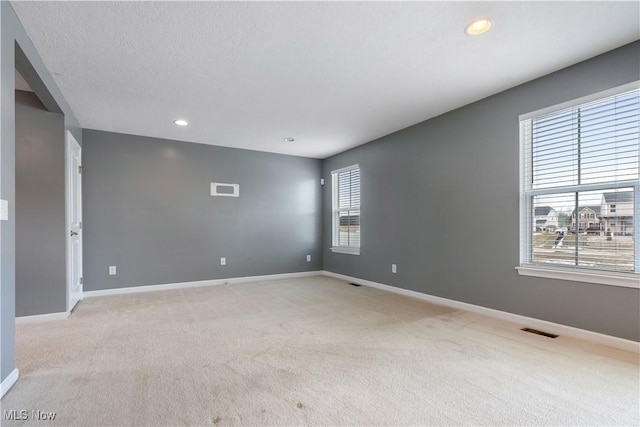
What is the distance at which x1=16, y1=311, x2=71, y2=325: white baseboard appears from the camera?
125 inches

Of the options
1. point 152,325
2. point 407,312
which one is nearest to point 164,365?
point 152,325

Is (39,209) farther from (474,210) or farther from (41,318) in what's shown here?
(474,210)

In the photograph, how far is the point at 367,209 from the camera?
5.15 meters

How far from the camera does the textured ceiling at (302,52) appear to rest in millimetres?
1993

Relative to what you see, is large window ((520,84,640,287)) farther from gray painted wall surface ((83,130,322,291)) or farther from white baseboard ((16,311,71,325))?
white baseboard ((16,311,71,325))

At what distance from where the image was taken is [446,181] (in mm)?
3844

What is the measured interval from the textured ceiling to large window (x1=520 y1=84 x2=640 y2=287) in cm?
47

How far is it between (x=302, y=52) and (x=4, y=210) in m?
2.20

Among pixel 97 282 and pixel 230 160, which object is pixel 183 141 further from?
pixel 97 282

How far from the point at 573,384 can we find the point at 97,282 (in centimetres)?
532

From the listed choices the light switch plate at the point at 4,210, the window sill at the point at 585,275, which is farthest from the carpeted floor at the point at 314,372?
the light switch plate at the point at 4,210

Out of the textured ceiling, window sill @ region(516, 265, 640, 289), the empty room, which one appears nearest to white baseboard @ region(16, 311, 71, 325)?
the empty room

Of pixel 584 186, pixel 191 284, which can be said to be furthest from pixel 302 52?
pixel 191 284

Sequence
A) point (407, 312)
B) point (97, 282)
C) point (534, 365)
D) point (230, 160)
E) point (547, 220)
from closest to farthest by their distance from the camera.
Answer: point (534, 365) < point (547, 220) < point (407, 312) < point (97, 282) < point (230, 160)
